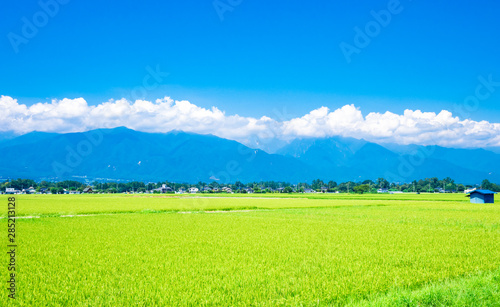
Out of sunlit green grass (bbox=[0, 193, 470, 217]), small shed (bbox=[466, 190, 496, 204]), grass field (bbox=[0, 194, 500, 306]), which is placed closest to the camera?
grass field (bbox=[0, 194, 500, 306])

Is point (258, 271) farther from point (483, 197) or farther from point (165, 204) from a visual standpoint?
point (483, 197)

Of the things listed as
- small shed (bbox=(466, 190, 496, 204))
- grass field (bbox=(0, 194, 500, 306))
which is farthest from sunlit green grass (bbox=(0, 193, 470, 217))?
grass field (bbox=(0, 194, 500, 306))

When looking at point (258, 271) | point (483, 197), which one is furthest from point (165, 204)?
point (483, 197)

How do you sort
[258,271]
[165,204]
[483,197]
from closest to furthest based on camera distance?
[258,271]
[165,204]
[483,197]

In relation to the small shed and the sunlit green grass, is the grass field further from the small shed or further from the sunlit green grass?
the small shed

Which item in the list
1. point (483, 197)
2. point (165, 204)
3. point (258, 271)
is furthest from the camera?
point (483, 197)

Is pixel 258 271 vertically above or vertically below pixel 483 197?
above

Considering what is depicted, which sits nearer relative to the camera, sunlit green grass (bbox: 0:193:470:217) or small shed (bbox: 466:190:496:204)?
sunlit green grass (bbox: 0:193:470:217)

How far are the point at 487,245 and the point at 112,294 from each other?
54.1 feet

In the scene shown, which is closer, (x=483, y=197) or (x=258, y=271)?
(x=258, y=271)

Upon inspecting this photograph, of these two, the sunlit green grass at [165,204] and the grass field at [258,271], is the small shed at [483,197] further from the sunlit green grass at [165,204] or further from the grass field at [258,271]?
the grass field at [258,271]

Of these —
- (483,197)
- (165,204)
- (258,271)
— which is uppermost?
(165,204)

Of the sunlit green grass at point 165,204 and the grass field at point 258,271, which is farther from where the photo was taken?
the sunlit green grass at point 165,204

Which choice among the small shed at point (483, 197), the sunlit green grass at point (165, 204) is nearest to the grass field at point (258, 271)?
the sunlit green grass at point (165, 204)
